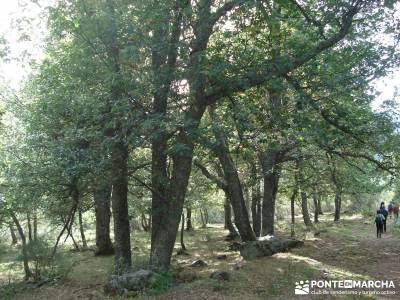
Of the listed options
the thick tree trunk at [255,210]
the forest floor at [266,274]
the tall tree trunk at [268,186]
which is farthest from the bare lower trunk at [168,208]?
the thick tree trunk at [255,210]

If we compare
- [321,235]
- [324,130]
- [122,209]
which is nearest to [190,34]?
[324,130]

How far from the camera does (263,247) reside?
17359 millimetres

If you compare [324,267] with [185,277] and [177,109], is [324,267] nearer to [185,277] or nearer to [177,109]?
[185,277]

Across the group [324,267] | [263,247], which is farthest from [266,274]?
[263,247]

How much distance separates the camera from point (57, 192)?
40.9ft

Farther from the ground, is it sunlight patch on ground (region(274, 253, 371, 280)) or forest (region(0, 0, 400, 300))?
forest (region(0, 0, 400, 300))

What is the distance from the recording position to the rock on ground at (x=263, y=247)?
672 inches

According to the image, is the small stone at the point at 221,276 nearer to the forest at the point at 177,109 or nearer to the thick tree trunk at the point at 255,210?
the forest at the point at 177,109

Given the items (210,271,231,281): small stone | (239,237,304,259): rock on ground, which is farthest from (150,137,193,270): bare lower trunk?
(239,237,304,259): rock on ground

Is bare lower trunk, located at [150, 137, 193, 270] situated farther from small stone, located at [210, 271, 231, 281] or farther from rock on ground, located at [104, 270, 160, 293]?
small stone, located at [210, 271, 231, 281]

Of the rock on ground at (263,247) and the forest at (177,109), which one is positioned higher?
the forest at (177,109)

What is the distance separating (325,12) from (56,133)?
906cm

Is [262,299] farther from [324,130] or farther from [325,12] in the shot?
[325,12]

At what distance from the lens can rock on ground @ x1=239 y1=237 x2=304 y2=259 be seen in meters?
17.1
